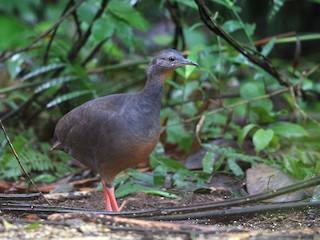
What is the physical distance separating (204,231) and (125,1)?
3.49m

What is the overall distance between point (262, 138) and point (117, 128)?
1440 millimetres

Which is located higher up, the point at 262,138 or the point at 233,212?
the point at 233,212

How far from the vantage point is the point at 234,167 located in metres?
5.14

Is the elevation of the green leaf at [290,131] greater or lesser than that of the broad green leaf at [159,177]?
lesser

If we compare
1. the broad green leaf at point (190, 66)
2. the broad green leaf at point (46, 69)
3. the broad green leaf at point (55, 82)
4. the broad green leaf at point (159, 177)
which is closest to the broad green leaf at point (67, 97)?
the broad green leaf at point (55, 82)

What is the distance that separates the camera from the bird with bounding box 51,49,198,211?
4.20m

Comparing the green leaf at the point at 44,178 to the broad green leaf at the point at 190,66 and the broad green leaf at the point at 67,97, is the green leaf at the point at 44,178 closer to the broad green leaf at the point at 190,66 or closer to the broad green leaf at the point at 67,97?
the broad green leaf at the point at 67,97

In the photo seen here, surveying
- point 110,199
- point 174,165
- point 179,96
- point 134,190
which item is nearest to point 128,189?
point 134,190

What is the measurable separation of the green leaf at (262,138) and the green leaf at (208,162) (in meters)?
0.36

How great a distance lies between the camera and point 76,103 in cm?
616

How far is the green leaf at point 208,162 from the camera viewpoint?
5191 millimetres

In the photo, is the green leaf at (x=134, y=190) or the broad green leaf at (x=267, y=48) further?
the broad green leaf at (x=267, y=48)

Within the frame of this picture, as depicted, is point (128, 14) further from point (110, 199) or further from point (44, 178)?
point (110, 199)

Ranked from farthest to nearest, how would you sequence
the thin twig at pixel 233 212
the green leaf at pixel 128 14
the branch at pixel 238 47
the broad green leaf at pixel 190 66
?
the green leaf at pixel 128 14, the broad green leaf at pixel 190 66, the branch at pixel 238 47, the thin twig at pixel 233 212
